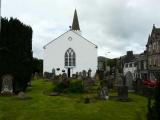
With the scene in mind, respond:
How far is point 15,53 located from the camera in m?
30.1

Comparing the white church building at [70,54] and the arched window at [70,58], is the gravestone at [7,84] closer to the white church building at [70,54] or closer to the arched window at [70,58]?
the white church building at [70,54]

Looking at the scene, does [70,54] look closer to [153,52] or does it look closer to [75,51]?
[75,51]

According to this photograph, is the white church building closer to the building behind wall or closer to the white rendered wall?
the white rendered wall

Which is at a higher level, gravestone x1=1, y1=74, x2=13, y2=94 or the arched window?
the arched window

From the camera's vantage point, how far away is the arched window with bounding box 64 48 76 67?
2773 inches

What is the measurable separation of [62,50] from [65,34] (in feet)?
11.9

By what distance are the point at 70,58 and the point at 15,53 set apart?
4124cm

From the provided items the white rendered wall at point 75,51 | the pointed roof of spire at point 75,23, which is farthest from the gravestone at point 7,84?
the pointed roof of spire at point 75,23

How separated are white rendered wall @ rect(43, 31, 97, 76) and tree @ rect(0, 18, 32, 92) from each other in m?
38.5

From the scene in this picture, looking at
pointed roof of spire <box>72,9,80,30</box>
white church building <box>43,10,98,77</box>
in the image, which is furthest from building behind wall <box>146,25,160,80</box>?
pointed roof of spire <box>72,9,80,30</box>

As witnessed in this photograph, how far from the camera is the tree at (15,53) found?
29266 mm

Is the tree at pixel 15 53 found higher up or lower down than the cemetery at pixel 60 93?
higher up

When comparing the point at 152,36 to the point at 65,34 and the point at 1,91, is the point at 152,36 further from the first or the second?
the point at 1,91

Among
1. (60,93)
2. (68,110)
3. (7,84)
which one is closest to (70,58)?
(60,93)
